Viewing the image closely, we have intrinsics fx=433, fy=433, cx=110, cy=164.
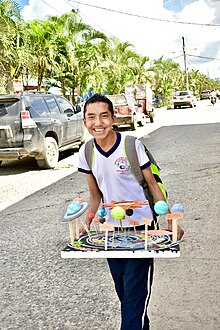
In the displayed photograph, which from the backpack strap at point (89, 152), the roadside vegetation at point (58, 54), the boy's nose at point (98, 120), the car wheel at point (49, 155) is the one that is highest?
the roadside vegetation at point (58, 54)

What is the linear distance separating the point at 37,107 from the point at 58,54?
1132 cm

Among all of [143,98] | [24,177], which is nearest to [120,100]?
[143,98]

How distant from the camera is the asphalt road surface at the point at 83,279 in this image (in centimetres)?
320

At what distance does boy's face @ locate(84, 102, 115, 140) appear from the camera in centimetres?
233

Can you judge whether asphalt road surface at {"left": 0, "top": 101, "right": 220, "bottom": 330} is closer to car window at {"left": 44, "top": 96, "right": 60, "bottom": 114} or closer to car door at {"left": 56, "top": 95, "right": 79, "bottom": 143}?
car window at {"left": 44, "top": 96, "right": 60, "bottom": 114}

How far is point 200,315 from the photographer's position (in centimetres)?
314

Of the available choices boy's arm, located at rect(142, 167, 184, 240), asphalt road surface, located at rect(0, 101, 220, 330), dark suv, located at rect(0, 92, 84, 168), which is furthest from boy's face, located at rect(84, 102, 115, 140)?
dark suv, located at rect(0, 92, 84, 168)

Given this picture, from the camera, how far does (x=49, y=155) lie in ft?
33.2

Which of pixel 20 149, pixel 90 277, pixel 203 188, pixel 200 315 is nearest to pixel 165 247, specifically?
pixel 200 315

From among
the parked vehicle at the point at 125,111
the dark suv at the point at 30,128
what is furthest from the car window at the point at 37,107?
the parked vehicle at the point at 125,111

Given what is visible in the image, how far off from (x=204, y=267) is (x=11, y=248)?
2194 millimetres

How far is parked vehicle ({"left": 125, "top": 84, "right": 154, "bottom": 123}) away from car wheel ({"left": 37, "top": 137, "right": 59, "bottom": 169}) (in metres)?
12.7

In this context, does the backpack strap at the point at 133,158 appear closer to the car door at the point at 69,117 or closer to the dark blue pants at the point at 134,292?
the dark blue pants at the point at 134,292

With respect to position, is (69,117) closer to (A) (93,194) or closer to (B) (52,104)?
(B) (52,104)
